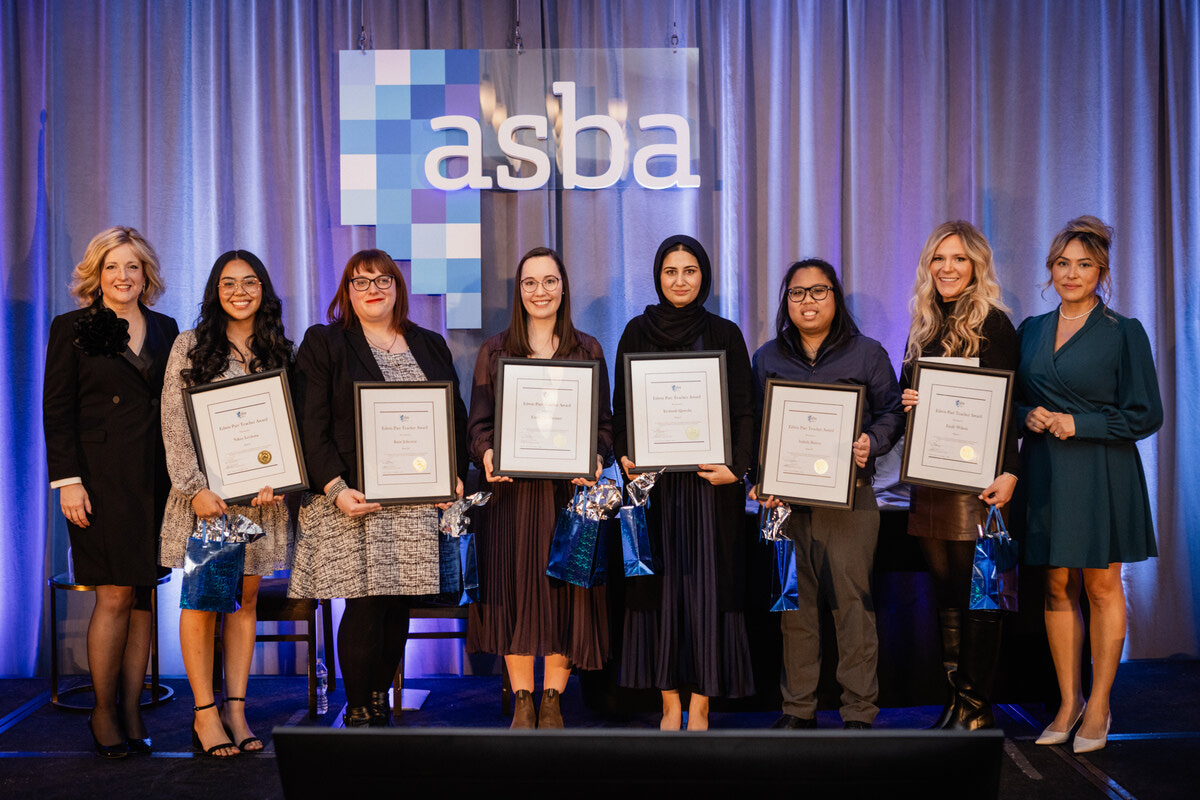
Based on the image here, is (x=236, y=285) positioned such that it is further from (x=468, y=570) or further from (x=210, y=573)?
(x=468, y=570)

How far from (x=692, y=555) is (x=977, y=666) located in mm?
1071

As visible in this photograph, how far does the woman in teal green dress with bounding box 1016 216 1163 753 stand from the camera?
3.00 metres

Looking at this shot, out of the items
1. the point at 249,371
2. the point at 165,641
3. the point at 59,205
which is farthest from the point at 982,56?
the point at 165,641

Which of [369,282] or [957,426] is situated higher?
[369,282]

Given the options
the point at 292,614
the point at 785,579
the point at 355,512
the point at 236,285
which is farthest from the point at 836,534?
the point at 236,285

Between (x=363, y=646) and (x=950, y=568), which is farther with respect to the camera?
(x=950, y=568)

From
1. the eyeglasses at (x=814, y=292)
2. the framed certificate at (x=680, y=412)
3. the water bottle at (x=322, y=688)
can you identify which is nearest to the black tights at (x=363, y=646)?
the water bottle at (x=322, y=688)

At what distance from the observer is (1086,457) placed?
9.92 ft

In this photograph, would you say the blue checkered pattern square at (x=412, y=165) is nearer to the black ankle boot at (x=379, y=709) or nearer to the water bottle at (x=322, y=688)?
the water bottle at (x=322, y=688)

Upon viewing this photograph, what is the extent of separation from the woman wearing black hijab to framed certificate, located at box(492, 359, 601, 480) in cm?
18

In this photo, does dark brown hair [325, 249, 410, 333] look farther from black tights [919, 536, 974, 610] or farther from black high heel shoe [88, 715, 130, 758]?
black tights [919, 536, 974, 610]

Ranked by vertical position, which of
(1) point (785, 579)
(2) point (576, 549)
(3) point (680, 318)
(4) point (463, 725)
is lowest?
(4) point (463, 725)

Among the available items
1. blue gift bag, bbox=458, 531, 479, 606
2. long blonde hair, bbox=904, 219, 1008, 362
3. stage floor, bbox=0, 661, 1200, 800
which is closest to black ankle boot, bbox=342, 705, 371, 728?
stage floor, bbox=0, 661, 1200, 800

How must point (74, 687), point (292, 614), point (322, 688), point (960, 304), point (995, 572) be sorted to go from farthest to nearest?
1. point (74, 687)
2. point (322, 688)
3. point (292, 614)
4. point (960, 304)
5. point (995, 572)
